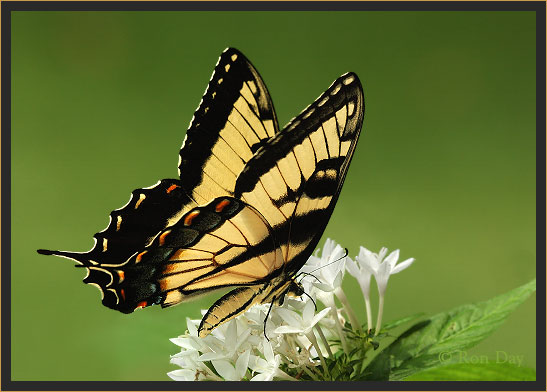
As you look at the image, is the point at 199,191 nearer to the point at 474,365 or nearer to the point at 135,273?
the point at 135,273

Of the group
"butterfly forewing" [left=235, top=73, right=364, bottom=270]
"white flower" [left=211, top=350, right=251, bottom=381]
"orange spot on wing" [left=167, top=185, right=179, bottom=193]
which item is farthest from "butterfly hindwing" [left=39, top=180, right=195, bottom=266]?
"white flower" [left=211, top=350, right=251, bottom=381]

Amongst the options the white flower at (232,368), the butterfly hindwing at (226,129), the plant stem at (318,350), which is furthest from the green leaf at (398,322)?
the butterfly hindwing at (226,129)

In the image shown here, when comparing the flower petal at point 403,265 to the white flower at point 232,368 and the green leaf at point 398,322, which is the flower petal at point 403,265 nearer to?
the green leaf at point 398,322

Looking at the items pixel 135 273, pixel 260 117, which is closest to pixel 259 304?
pixel 135 273

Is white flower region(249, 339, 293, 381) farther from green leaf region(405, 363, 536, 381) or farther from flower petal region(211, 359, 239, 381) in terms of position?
green leaf region(405, 363, 536, 381)

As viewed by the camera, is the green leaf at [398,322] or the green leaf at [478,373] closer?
the green leaf at [478,373]

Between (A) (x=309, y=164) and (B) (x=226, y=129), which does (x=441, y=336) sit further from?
(B) (x=226, y=129)
